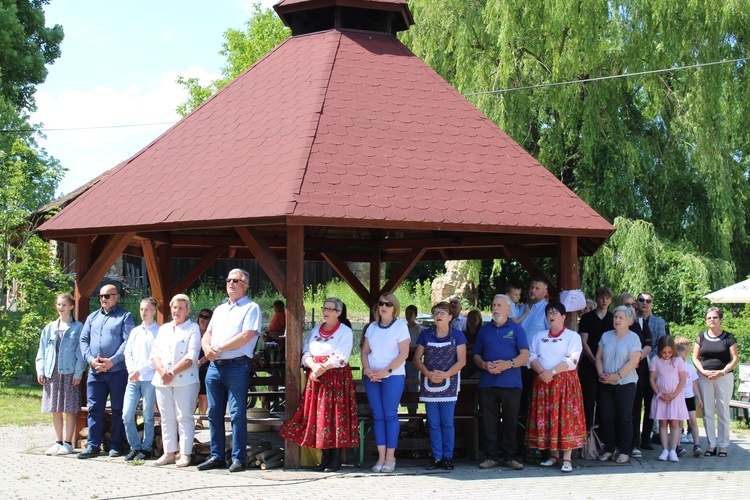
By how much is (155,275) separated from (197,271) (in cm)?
57


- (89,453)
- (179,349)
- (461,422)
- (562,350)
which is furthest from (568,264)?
(89,453)

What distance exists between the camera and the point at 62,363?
9.11 meters

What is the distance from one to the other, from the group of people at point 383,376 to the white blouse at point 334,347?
0.01 metres

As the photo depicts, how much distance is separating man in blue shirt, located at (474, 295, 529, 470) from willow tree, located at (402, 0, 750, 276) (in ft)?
33.3

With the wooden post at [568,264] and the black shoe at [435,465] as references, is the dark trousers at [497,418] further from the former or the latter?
the wooden post at [568,264]

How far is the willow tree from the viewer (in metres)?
17.8

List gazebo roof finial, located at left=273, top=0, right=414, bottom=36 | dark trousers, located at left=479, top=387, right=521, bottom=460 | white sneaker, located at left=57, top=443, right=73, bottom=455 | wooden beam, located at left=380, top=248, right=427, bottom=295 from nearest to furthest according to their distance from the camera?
dark trousers, located at left=479, top=387, right=521, bottom=460
white sneaker, located at left=57, top=443, right=73, bottom=455
gazebo roof finial, located at left=273, top=0, right=414, bottom=36
wooden beam, located at left=380, top=248, right=427, bottom=295

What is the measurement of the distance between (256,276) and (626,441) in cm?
2433

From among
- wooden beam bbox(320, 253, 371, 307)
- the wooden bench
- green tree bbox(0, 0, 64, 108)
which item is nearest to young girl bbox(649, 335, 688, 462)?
the wooden bench

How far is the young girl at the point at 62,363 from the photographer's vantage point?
9.09m

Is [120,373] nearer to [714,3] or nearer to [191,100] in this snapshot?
[714,3]

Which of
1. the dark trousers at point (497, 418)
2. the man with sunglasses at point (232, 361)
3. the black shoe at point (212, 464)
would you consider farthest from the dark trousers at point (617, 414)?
the black shoe at point (212, 464)

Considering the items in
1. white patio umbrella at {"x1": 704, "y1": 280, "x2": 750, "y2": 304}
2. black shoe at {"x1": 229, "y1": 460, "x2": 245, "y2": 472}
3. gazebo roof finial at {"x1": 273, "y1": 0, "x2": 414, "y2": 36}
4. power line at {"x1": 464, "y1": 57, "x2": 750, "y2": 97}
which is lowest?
black shoe at {"x1": 229, "y1": 460, "x2": 245, "y2": 472}

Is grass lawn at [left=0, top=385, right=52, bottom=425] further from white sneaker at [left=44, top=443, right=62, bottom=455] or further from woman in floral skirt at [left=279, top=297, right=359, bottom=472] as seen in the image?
woman in floral skirt at [left=279, top=297, right=359, bottom=472]
